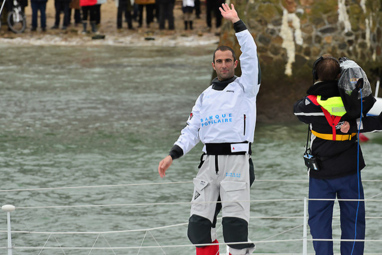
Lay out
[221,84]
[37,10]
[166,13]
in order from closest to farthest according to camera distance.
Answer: [221,84] → [37,10] → [166,13]

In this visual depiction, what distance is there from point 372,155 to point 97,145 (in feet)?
11.1

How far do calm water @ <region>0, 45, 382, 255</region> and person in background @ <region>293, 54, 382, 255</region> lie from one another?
0.25m

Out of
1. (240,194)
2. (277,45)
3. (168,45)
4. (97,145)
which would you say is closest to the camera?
(240,194)

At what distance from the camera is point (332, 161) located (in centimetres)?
564

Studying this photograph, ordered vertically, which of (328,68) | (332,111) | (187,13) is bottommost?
(187,13)

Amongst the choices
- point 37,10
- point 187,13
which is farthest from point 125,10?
point 37,10

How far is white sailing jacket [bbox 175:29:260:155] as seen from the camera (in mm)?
5500

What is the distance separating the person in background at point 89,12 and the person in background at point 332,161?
52.9ft

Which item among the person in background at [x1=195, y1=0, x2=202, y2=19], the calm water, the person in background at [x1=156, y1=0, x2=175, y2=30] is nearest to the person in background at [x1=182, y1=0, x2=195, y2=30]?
the person in background at [x1=156, y1=0, x2=175, y2=30]

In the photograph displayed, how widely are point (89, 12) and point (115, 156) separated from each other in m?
11.9

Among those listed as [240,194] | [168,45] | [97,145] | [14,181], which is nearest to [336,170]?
[240,194]

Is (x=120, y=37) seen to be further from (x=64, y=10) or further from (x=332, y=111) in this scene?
(x=332, y=111)

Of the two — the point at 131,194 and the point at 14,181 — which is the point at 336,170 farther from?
the point at 14,181

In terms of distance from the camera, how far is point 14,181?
9188 millimetres
